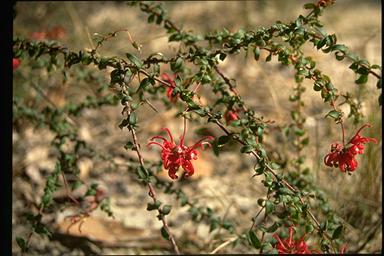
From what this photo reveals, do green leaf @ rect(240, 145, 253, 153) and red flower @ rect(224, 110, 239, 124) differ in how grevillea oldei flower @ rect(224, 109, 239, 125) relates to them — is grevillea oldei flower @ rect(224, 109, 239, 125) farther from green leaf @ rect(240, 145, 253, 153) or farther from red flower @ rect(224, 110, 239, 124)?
green leaf @ rect(240, 145, 253, 153)

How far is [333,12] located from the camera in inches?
188

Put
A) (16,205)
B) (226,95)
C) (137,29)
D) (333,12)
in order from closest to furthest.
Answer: (226,95) < (16,205) < (137,29) < (333,12)

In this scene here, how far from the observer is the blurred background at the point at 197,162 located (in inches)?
92.5

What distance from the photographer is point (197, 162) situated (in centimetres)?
292

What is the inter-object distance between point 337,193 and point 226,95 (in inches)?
29.7

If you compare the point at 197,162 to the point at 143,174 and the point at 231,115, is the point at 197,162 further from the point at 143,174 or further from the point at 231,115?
the point at 143,174

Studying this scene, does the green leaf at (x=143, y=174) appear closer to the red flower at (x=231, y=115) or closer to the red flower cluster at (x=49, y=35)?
the red flower at (x=231, y=115)

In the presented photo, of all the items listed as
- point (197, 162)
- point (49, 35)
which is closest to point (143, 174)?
point (197, 162)

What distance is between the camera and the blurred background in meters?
2.35

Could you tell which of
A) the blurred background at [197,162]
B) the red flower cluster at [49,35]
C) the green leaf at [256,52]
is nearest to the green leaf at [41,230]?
the blurred background at [197,162]

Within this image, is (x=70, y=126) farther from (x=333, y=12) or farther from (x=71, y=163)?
(x=333, y=12)

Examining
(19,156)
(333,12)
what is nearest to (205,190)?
(19,156)

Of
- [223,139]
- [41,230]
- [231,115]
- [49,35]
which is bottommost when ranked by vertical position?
[41,230]

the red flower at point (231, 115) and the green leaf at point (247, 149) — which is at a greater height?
the red flower at point (231, 115)
